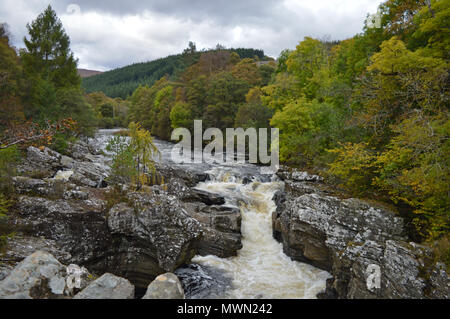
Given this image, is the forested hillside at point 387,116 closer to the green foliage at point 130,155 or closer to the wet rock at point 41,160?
the green foliage at point 130,155

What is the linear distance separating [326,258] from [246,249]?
11.7ft

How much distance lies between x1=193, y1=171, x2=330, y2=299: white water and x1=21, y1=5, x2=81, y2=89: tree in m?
26.8

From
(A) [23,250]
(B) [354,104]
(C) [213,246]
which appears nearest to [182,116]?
(B) [354,104]

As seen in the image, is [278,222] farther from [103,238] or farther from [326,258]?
[103,238]

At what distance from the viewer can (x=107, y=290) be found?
5078 millimetres

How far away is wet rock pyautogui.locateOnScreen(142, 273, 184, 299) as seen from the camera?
15.6 feet

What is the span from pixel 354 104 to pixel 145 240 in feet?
45.3

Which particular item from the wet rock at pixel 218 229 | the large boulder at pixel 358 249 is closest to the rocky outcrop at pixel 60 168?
the wet rock at pixel 218 229

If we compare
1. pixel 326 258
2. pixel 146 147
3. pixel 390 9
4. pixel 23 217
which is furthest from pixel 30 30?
pixel 326 258

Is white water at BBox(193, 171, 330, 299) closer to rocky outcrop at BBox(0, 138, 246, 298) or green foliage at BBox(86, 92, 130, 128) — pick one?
rocky outcrop at BBox(0, 138, 246, 298)

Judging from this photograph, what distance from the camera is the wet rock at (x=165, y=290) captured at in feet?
15.6

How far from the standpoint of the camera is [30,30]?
28109mm

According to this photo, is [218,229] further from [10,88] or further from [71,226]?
[10,88]

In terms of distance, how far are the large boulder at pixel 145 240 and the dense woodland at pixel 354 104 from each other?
4914mm
